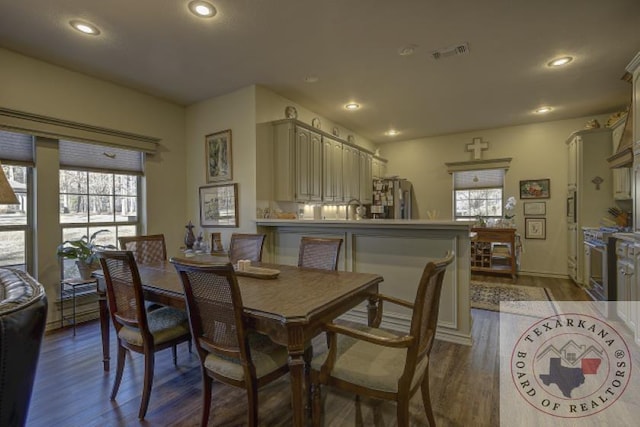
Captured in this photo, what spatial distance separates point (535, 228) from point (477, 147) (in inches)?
71.8

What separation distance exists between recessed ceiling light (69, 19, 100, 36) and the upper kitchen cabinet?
195cm

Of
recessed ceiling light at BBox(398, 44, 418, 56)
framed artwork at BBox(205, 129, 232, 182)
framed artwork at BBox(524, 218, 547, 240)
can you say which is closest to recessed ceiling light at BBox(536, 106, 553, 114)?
framed artwork at BBox(524, 218, 547, 240)

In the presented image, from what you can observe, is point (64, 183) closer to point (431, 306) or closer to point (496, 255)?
point (431, 306)

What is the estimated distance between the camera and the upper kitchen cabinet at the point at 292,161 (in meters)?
3.95

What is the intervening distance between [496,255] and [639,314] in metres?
3.00

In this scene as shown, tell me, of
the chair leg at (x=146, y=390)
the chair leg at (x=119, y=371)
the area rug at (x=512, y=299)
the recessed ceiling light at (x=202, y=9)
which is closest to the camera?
the chair leg at (x=146, y=390)

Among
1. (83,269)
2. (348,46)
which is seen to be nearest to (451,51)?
(348,46)

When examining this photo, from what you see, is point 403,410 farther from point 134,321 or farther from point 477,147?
point 477,147

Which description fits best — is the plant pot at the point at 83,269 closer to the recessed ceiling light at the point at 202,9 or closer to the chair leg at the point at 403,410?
the recessed ceiling light at the point at 202,9

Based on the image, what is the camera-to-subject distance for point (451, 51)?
2.99 metres

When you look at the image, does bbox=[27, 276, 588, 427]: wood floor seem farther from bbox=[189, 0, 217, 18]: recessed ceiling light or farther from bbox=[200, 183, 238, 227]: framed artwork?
bbox=[189, 0, 217, 18]: recessed ceiling light

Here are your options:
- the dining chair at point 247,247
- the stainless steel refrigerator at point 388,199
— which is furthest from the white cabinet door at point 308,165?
the stainless steel refrigerator at point 388,199

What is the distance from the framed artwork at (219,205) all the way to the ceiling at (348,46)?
1244mm

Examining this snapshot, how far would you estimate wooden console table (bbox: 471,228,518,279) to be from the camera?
5.20 metres
